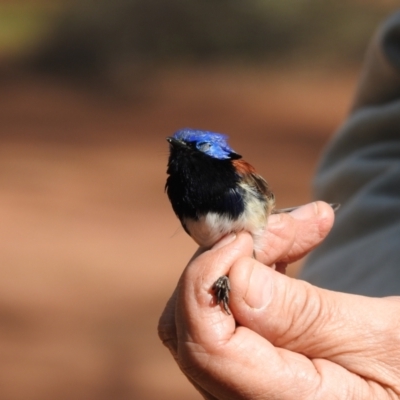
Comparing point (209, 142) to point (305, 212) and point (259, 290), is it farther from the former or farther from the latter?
point (259, 290)

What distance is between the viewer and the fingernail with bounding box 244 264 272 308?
2.67 m

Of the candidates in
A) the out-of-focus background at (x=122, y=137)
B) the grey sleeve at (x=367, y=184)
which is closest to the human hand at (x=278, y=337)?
the grey sleeve at (x=367, y=184)

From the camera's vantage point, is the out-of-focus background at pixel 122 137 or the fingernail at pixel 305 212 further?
the out-of-focus background at pixel 122 137

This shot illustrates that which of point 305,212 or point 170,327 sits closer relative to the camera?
point 170,327

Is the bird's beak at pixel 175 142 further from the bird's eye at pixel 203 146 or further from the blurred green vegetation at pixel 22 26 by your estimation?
the blurred green vegetation at pixel 22 26

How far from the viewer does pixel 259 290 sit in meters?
2.67

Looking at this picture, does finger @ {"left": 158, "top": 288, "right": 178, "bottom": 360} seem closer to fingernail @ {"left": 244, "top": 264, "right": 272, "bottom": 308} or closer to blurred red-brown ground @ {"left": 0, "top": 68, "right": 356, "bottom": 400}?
fingernail @ {"left": 244, "top": 264, "right": 272, "bottom": 308}

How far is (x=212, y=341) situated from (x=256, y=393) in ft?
0.77

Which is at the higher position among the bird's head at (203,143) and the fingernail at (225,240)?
the bird's head at (203,143)

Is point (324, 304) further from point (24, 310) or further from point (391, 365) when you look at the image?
point (24, 310)

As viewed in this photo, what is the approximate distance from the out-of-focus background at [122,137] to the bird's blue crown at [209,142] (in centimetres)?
416

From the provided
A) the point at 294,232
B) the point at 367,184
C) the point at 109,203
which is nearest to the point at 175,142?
the point at 294,232

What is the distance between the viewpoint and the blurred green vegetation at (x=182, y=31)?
57.0 ft

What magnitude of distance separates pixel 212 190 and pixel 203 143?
0.27m
